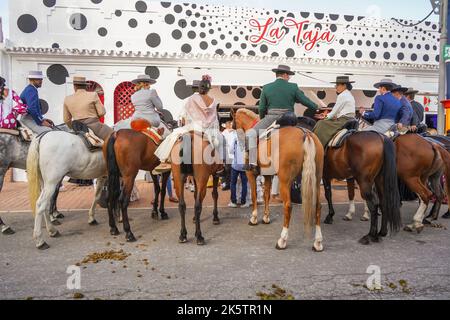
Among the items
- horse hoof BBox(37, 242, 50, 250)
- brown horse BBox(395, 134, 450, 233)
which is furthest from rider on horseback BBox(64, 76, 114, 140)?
brown horse BBox(395, 134, 450, 233)

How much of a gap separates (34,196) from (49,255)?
39.7 inches

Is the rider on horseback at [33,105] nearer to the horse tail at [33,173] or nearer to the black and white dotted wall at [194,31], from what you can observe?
the horse tail at [33,173]

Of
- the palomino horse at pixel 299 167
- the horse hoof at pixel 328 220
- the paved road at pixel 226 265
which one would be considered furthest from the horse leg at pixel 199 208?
the horse hoof at pixel 328 220

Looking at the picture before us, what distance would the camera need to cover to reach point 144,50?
455 inches

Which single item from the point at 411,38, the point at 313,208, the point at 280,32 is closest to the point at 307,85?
the point at 280,32

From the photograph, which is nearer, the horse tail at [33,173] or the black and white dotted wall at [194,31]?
the horse tail at [33,173]

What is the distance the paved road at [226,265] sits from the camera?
142 inches

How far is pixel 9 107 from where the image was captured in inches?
228

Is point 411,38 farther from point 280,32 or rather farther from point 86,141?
point 86,141

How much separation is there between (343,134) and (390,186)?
104 centimetres

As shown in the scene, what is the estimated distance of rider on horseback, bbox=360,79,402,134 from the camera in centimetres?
617

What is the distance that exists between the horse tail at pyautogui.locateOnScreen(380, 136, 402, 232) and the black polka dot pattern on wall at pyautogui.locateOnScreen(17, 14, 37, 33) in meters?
10.6

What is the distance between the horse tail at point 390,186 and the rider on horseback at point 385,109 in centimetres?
98
